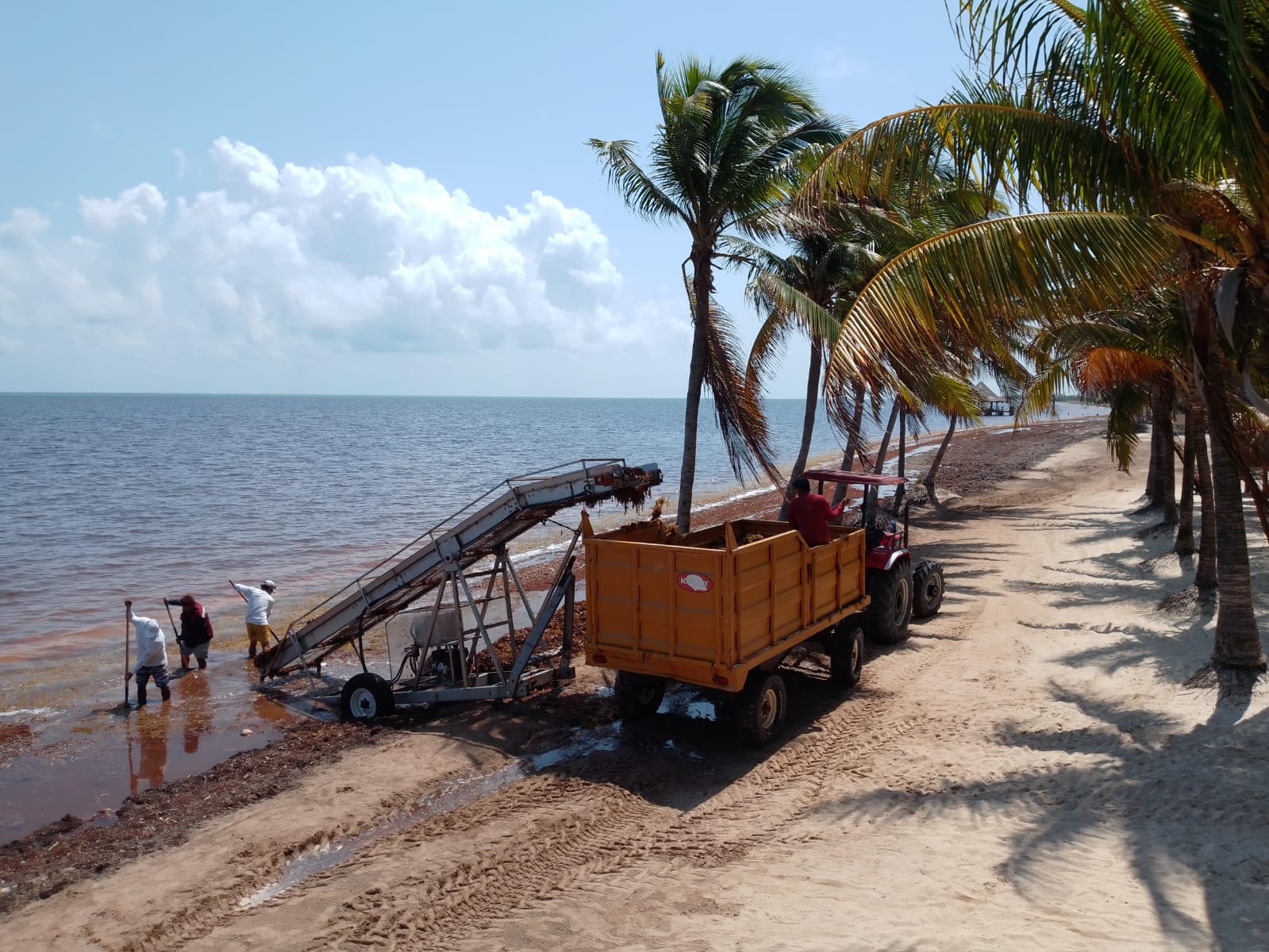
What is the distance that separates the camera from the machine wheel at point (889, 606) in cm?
1234

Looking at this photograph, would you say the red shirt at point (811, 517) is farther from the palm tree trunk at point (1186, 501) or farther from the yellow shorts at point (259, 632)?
the yellow shorts at point (259, 632)

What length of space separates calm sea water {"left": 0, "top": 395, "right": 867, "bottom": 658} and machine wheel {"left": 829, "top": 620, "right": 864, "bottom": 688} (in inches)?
469

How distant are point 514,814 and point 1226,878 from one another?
5.16m

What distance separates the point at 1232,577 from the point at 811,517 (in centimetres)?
419

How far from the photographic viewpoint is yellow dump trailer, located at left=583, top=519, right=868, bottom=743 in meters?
8.45

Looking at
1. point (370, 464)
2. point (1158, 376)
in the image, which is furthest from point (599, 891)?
point (370, 464)

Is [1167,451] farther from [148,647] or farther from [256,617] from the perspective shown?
[148,647]

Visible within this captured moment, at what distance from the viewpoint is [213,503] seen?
35312 millimetres

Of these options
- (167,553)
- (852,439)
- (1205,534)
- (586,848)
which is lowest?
(167,553)

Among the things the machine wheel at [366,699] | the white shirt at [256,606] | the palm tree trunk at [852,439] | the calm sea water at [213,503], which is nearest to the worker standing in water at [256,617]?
the white shirt at [256,606]

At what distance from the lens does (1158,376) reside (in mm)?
14828

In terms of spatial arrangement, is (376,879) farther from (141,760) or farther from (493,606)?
(493,606)

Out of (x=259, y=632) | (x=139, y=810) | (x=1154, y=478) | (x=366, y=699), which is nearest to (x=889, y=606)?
(x=366, y=699)

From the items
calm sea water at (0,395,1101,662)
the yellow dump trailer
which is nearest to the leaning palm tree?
the yellow dump trailer
